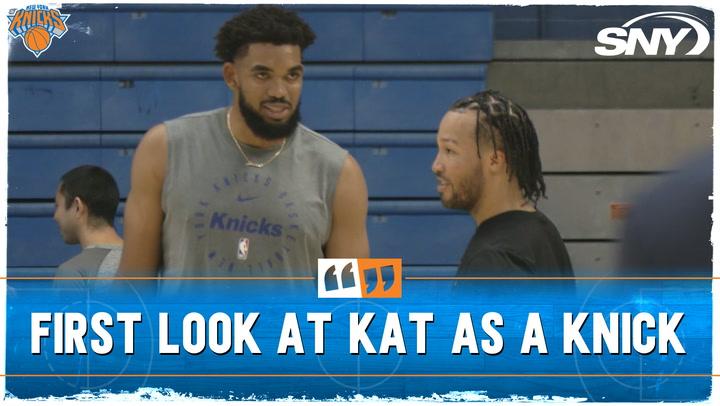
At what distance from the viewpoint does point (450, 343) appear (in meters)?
3.72

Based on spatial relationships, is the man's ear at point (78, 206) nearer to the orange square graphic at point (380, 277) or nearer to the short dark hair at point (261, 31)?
the short dark hair at point (261, 31)

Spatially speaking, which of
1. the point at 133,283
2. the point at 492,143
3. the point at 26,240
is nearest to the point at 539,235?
the point at 492,143

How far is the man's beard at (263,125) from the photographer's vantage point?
3754mm

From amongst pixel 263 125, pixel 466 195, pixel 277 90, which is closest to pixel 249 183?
pixel 263 125

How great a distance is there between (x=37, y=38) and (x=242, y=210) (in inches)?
41.8

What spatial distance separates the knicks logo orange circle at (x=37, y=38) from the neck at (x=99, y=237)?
732 mm

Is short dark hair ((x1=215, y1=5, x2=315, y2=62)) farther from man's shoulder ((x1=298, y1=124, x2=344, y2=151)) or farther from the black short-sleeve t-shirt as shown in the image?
the black short-sleeve t-shirt

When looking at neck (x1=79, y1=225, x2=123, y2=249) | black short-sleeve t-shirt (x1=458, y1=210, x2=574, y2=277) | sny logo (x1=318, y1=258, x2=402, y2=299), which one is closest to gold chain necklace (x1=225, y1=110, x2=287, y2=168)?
sny logo (x1=318, y1=258, x2=402, y2=299)

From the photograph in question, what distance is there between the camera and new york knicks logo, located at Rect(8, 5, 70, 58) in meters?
3.81

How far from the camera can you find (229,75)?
3.78 metres

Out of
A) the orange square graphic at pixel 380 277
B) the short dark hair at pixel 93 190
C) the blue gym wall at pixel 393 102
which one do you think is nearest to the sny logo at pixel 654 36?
the blue gym wall at pixel 393 102

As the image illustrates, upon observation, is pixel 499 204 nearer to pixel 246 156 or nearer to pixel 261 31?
pixel 246 156

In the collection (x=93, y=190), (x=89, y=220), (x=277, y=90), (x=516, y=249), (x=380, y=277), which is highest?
(x=277, y=90)

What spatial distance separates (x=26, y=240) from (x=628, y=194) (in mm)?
2347
